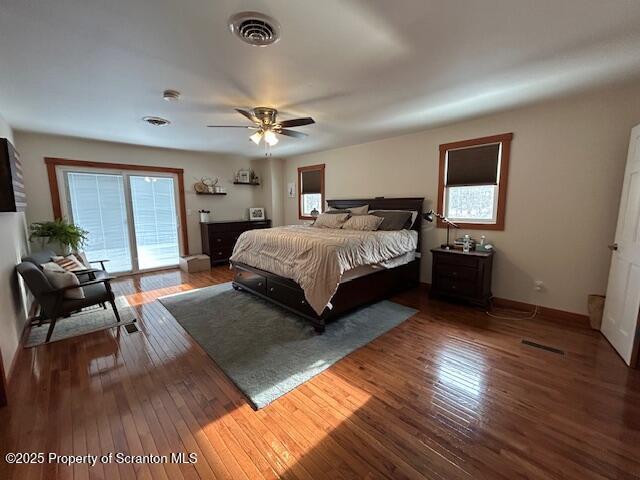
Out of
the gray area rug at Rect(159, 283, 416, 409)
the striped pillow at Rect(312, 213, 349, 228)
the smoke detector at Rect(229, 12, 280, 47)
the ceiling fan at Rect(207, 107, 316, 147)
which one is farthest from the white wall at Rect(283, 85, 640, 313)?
the smoke detector at Rect(229, 12, 280, 47)

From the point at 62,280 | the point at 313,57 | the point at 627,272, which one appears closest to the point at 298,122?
the point at 313,57

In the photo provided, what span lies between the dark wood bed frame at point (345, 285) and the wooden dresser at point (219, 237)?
1.85 m

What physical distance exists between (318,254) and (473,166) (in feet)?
8.64

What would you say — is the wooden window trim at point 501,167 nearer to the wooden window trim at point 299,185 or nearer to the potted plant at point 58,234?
the wooden window trim at point 299,185

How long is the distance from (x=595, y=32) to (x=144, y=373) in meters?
4.23

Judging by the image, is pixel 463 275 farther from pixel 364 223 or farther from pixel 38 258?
pixel 38 258

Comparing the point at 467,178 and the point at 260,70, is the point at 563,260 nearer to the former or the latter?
the point at 467,178

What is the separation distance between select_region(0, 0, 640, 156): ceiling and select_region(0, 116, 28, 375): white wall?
1.37 meters

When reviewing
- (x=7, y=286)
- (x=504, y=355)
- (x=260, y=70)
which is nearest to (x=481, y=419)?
(x=504, y=355)

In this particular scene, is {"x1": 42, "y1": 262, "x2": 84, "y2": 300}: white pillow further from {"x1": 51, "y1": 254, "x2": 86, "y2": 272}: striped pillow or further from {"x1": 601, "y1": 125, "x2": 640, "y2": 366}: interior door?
{"x1": 601, "y1": 125, "x2": 640, "y2": 366}: interior door

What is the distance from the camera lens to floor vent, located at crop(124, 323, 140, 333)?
9.97ft

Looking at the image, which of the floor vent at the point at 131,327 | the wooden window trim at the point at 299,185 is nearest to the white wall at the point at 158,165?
the wooden window trim at the point at 299,185

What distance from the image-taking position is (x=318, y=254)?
292 cm

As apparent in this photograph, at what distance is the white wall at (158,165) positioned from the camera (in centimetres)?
432
